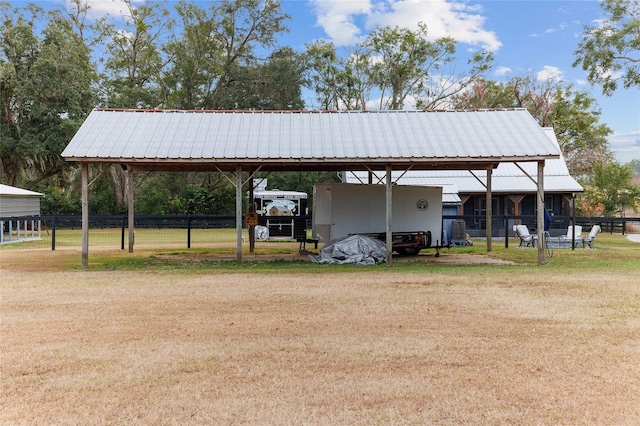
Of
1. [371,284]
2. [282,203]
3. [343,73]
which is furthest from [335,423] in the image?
[343,73]

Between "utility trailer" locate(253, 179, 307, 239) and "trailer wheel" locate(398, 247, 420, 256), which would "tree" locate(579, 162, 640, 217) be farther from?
"trailer wheel" locate(398, 247, 420, 256)

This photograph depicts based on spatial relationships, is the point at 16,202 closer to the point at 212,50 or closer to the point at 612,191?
the point at 212,50

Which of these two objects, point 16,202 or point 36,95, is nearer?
point 16,202

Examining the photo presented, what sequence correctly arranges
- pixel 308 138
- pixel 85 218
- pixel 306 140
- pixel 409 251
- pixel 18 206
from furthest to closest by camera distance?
pixel 18 206 → pixel 409 251 → pixel 308 138 → pixel 306 140 → pixel 85 218

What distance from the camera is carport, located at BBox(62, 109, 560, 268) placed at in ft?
45.5

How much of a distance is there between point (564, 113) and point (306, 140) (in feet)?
105

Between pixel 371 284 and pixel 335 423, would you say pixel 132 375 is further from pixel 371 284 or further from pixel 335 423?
pixel 371 284

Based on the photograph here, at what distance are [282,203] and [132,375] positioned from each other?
67.5 feet

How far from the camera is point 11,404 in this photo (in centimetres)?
456

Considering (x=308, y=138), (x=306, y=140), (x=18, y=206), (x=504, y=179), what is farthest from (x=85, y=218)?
(x=504, y=179)

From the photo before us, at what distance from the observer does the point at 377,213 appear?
16.5m

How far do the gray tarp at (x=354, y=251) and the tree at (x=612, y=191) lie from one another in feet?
88.8

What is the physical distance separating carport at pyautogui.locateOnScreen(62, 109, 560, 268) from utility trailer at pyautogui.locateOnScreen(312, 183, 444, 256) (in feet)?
3.23

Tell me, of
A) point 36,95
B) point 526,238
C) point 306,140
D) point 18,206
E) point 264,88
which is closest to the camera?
point 306,140
